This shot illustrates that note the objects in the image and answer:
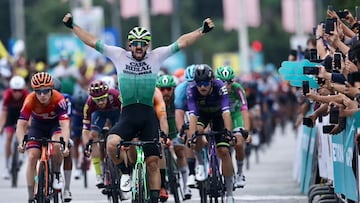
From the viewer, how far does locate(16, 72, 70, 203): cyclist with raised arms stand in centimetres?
1755

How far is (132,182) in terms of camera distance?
53.3 ft

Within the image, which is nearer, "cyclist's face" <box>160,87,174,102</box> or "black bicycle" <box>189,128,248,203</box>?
"black bicycle" <box>189,128,248,203</box>

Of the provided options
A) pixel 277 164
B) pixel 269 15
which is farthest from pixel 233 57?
pixel 277 164

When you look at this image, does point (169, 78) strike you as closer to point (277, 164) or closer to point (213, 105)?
point (213, 105)

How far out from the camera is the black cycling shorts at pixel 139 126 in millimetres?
15930

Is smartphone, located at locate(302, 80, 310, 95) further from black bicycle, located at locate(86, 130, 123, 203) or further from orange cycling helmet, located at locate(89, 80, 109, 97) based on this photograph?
orange cycling helmet, located at locate(89, 80, 109, 97)

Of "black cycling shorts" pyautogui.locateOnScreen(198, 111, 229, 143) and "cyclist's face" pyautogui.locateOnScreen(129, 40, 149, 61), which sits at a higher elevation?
"cyclist's face" pyautogui.locateOnScreen(129, 40, 149, 61)

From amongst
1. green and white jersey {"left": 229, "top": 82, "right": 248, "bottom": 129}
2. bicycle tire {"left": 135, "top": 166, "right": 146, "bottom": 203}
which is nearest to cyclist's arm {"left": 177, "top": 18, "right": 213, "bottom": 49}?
bicycle tire {"left": 135, "top": 166, "right": 146, "bottom": 203}

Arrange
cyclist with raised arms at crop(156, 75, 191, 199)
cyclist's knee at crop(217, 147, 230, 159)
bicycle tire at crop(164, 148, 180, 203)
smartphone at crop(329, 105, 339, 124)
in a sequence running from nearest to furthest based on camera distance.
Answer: smartphone at crop(329, 105, 339, 124), cyclist's knee at crop(217, 147, 230, 159), bicycle tire at crop(164, 148, 180, 203), cyclist with raised arms at crop(156, 75, 191, 199)

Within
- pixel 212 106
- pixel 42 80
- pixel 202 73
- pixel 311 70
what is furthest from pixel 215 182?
pixel 311 70

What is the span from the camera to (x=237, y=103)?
66.1 ft

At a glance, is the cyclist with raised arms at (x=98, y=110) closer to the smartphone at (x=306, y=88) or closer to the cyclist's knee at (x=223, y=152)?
the cyclist's knee at (x=223, y=152)

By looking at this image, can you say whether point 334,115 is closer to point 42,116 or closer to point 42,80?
point 42,80

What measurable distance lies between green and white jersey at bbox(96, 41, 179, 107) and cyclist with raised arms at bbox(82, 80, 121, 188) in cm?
253
